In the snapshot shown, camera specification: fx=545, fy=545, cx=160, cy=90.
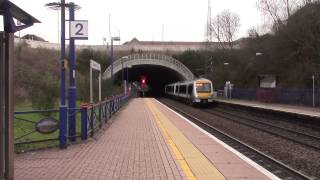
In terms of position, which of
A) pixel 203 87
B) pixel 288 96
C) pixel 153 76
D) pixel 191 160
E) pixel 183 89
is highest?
pixel 153 76

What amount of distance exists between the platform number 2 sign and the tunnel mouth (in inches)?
3157

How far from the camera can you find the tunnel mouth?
103m

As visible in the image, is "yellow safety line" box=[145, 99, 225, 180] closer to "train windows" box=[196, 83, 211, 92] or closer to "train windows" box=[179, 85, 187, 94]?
"train windows" box=[196, 83, 211, 92]

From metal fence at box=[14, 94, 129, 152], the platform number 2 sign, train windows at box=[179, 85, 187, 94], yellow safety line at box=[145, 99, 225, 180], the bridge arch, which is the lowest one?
yellow safety line at box=[145, 99, 225, 180]

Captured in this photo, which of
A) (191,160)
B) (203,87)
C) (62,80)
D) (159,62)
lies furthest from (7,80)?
(159,62)

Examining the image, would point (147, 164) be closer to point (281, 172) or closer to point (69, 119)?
point (281, 172)

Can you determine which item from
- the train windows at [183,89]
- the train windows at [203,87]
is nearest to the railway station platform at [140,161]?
the train windows at [203,87]

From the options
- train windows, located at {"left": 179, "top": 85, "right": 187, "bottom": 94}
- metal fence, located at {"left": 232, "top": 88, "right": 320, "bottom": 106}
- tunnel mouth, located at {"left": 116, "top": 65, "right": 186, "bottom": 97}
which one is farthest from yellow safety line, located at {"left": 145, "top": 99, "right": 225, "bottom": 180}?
tunnel mouth, located at {"left": 116, "top": 65, "right": 186, "bottom": 97}

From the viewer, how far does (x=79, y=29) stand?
634 inches

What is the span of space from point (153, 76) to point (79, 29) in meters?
106

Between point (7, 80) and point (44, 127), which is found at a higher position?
point (7, 80)

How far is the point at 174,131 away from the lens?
20781 millimetres

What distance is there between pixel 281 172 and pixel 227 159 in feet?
4.24

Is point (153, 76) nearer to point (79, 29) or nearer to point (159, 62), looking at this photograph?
point (159, 62)
